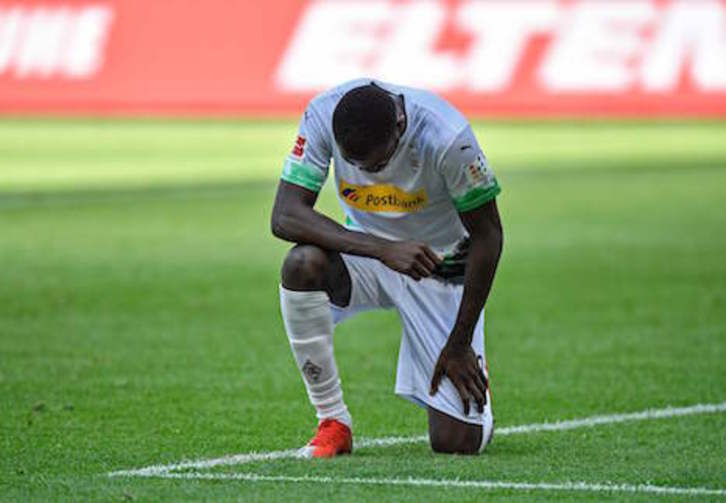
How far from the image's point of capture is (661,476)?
7387 millimetres

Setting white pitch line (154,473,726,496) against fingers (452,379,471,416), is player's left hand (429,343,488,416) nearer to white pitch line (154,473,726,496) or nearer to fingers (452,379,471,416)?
fingers (452,379,471,416)

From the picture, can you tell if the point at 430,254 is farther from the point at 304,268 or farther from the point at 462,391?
the point at 462,391

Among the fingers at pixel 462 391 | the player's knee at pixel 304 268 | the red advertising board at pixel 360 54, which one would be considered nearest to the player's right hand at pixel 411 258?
the player's knee at pixel 304 268

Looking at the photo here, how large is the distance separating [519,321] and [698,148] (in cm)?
1696

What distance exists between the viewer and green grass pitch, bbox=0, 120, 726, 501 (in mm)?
7637

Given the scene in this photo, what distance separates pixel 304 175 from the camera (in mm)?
8062

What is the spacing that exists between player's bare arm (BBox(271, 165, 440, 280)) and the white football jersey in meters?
0.08

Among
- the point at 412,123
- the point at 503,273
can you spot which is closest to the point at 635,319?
the point at 503,273

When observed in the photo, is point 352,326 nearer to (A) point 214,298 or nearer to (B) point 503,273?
(A) point 214,298

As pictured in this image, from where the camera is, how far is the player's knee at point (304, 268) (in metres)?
8.02

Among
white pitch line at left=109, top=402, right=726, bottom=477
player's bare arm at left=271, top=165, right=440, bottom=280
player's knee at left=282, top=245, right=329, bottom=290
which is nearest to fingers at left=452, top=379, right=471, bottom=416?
white pitch line at left=109, top=402, right=726, bottom=477

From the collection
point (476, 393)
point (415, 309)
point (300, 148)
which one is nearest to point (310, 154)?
point (300, 148)

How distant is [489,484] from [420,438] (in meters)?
1.51

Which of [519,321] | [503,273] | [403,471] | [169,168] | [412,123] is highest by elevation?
[412,123]
